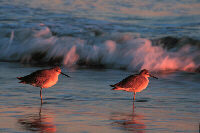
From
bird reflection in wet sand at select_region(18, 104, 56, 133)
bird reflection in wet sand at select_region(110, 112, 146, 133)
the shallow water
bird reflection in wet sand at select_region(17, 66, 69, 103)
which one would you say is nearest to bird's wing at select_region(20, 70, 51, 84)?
bird reflection in wet sand at select_region(17, 66, 69, 103)

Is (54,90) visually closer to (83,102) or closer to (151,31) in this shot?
(83,102)

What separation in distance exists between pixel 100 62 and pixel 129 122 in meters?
8.19

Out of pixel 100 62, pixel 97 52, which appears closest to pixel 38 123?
pixel 100 62

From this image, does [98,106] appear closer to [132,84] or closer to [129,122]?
[132,84]

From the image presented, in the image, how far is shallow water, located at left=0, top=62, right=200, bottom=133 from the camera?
7113 millimetres

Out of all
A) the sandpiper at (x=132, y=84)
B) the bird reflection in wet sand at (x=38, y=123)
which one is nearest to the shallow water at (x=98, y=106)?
the bird reflection in wet sand at (x=38, y=123)

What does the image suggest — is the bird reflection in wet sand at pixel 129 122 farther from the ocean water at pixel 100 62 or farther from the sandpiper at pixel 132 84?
the sandpiper at pixel 132 84

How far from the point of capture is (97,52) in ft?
53.8

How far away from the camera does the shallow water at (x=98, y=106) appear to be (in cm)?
711

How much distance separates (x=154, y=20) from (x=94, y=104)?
14452 mm

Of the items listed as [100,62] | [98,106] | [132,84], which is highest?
[132,84]

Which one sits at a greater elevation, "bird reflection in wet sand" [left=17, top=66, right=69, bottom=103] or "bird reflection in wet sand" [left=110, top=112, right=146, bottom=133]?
"bird reflection in wet sand" [left=17, top=66, right=69, bottom=103]

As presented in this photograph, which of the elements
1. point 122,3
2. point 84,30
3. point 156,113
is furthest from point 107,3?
point 156,113

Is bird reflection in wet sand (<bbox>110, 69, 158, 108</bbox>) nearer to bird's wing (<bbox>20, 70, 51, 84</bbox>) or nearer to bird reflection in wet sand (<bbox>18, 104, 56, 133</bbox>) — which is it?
bird's wing (<bbox>20, 70, 51, 84</bbox>)
